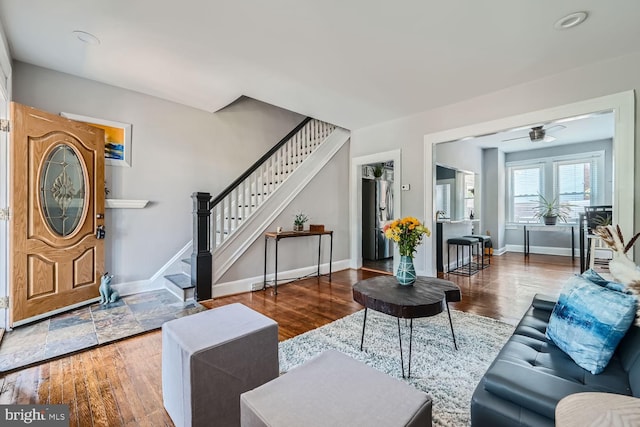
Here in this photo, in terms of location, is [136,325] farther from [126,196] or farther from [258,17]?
[258,17]

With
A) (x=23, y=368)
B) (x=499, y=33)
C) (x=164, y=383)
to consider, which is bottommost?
(x=23, y=368)

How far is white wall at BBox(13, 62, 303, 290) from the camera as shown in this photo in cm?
341

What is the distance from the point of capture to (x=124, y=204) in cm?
373

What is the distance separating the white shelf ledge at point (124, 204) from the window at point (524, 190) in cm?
887

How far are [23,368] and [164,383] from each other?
1338mm

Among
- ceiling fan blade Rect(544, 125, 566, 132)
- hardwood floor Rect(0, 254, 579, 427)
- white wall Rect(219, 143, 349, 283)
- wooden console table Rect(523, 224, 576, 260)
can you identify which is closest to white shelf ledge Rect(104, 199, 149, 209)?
white wall Rect(219, 143, 349, 283)

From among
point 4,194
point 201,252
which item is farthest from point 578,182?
point 4,194

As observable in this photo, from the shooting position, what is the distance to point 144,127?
3953mm

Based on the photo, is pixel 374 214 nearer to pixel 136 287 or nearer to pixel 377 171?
pixel 377 171

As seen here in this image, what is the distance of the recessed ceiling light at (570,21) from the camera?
7.55 feet

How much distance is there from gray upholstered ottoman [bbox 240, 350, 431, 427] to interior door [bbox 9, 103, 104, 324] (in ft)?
10.7

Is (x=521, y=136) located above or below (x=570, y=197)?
above

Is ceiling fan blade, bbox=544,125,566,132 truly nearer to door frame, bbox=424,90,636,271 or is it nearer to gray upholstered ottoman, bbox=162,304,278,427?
door frame, bbox=424,90,636,271

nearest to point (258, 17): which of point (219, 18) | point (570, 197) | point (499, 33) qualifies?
point (219, 18)
